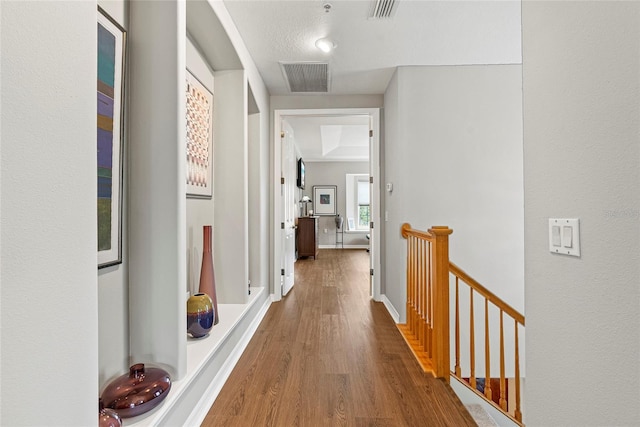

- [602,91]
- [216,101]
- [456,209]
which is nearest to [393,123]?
[456,209]

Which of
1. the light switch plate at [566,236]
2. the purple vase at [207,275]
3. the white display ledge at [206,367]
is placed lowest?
the white display ledge at [206,367]

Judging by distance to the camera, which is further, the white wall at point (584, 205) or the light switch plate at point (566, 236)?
the light switch plate at point (566, 236)

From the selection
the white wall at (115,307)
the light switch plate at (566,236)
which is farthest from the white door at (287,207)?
the light switch plate at (566,236)

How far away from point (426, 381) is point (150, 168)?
1971mm

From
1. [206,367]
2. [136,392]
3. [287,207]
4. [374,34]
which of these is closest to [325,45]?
[374,34]

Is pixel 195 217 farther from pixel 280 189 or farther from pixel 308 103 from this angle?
pixel 308 103

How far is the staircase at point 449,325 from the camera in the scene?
2213 millimetres

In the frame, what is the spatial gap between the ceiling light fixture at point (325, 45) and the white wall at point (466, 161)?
766 mm

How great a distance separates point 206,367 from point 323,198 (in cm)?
773

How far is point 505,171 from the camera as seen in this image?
3189 mm

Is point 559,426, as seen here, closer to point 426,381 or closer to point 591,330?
point 591,330

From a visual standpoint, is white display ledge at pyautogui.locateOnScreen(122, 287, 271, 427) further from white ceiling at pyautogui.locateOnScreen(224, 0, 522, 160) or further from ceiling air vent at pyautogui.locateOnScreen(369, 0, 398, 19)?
ceiling air vent at pyautogui.locateOnScreen(369, 0, 398, 19)

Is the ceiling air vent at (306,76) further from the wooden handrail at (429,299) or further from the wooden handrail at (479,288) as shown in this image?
the wooden handrail at (479,288)

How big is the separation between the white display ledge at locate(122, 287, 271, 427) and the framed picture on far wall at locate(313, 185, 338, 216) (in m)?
6.61
